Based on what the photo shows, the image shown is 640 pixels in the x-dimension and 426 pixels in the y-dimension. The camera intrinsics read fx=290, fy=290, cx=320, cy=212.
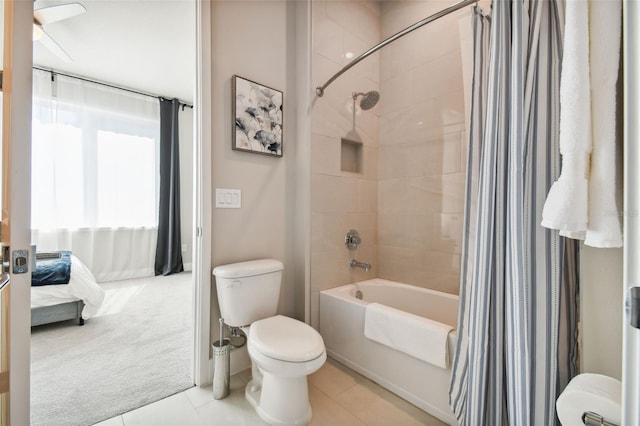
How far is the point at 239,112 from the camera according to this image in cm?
183

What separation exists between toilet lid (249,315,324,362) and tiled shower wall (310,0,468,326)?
50cm

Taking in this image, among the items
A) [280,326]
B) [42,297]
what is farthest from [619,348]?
[42,297]

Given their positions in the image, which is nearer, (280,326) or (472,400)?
(472,400)

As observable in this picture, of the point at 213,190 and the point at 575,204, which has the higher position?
the point at 213,190

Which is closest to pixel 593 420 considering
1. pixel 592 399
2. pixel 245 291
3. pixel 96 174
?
pixel 592 399

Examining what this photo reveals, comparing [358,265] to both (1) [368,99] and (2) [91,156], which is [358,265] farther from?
(2) [91,156]

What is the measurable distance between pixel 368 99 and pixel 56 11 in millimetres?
2257

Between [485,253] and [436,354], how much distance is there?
63 cm

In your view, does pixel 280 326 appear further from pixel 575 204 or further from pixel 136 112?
pixel 136 112

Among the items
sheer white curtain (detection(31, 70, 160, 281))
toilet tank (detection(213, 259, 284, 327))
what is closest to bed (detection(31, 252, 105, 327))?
sheer white curtain (detection(31, 70, 160, 281))

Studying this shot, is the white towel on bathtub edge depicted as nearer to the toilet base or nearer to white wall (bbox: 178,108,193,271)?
the toilet base

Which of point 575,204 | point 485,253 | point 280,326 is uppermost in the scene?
point 575,204

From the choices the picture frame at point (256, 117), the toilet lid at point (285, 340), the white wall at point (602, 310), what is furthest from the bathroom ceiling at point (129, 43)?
the white wall at point (602, 310)

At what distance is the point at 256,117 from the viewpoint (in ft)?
6.29
